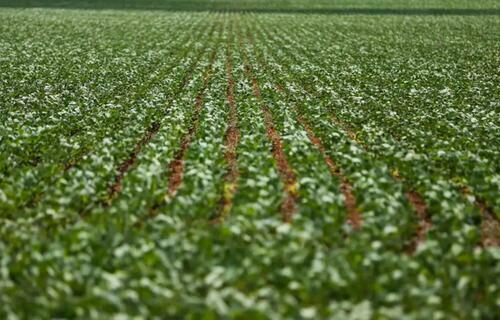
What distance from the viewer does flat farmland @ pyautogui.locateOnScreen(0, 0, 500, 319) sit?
675cm

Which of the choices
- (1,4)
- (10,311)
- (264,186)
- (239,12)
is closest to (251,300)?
(10,311)

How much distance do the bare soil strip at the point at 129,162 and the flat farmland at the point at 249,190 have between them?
0.05 m

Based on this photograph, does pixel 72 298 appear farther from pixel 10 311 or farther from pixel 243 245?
pixel 243 245

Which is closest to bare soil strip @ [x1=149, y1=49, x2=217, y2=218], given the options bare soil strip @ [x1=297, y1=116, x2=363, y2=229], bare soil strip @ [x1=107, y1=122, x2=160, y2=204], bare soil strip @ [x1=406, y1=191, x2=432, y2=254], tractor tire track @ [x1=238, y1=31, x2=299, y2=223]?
bare soil strip @ [x1=107, y1=122, x2=160, y2=204]

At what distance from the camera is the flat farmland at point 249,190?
675cm

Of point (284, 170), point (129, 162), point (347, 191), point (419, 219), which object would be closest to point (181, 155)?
point (129, 162)

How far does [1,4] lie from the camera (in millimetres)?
65062

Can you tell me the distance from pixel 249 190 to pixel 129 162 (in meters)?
3.91

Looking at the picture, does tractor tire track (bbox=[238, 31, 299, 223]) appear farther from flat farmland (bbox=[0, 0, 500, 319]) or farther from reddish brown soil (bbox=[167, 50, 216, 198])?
reddish brown soil (bbox=[167, 50, 216, 198])

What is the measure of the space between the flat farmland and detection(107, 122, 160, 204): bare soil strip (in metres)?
0.05

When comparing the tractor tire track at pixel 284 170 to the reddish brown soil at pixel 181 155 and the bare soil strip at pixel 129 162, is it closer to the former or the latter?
the reddish brown soil at pixel 181 155

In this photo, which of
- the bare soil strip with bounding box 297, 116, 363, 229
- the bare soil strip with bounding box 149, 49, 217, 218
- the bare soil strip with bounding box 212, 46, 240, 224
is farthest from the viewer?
the bare soil strip with bounding box 149, 49, 217, 218

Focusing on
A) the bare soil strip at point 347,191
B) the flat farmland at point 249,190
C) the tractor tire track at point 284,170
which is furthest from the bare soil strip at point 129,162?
the bare soil strip at point 347,191

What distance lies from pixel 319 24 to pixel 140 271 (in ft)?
143
